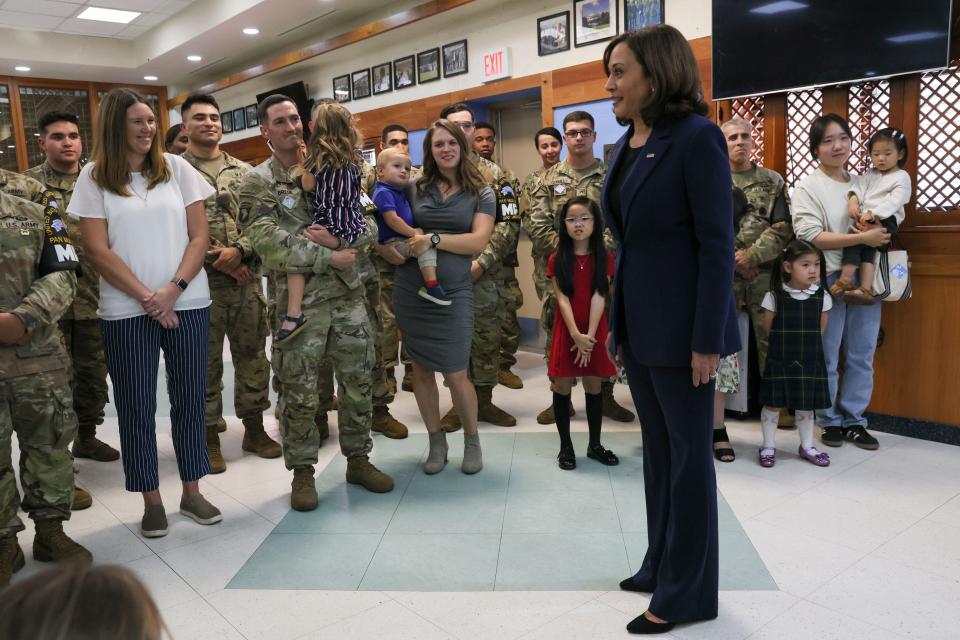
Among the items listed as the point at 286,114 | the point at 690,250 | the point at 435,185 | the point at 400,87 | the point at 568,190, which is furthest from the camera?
the point at 400,87

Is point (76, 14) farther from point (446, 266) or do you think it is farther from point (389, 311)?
point (446, 266)

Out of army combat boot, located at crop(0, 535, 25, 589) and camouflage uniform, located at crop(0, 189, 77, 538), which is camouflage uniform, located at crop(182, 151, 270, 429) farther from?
army combat boot, located at crop(0, 535, 25, 589)

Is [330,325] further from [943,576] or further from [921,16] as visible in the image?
[921,16]

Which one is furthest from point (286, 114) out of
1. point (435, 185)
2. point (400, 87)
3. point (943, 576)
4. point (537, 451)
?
point (400, 87)

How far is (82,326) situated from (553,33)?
4.04 metres

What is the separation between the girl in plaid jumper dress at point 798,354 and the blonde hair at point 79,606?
3.16 metres

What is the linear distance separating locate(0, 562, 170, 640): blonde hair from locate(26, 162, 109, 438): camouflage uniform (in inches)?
126

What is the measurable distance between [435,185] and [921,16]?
8.45 ft

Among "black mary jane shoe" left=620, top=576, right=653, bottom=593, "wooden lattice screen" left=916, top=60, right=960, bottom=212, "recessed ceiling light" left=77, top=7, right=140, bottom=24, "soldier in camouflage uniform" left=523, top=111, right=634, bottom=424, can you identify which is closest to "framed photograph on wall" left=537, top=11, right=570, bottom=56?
"soldier in camouflage uniform" left=523, top=111, right=634, bottom=424

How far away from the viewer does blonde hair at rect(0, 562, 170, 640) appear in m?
0.66

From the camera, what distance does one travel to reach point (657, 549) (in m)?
2.17

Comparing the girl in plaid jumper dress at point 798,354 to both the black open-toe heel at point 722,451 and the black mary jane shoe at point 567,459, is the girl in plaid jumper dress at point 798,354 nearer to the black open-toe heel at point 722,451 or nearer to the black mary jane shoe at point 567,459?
the black open-toe heel at point 722,451

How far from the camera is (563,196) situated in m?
4.05

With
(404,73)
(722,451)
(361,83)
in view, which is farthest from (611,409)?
(361,83)
